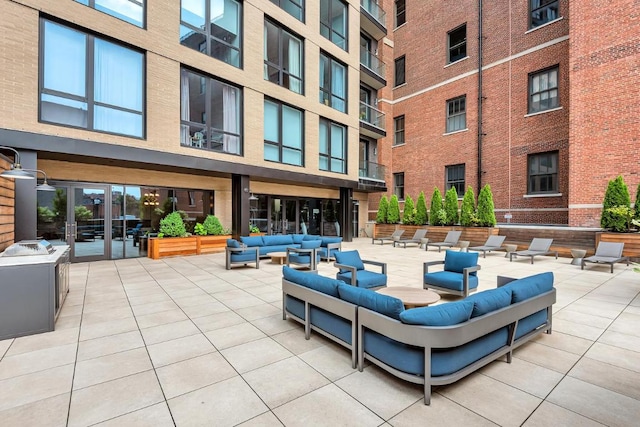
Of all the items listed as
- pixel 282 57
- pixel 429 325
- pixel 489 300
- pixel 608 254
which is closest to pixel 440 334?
pixel 429 325

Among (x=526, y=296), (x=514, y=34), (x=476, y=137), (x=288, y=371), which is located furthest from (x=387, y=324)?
(x=514, y=34)

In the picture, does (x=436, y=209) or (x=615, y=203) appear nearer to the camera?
(x=615, y=203)

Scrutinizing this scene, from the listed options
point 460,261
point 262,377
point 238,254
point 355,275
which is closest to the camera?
point 262,377

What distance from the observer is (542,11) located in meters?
13.5

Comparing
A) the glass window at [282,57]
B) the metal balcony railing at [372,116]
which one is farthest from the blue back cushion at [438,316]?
the metal balcony railing at [372,116]

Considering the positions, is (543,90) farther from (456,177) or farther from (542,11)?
(456,177)

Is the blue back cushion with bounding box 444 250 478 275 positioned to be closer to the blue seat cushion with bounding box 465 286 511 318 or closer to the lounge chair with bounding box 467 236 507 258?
the blue seat cushion with bounding box 465 286 511 318

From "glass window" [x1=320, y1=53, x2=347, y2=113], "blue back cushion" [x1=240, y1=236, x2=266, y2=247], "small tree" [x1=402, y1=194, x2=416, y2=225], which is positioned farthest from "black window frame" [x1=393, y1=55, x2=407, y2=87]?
"blue back cushion" [x1=240, y1=236, x2=266, y2=247]

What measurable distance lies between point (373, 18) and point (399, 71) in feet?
13.0

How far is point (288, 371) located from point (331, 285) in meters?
0.96

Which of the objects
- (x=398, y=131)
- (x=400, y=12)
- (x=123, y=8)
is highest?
(x=400, y=12)

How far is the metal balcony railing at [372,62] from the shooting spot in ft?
57.5

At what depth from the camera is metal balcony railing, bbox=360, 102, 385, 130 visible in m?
17.5

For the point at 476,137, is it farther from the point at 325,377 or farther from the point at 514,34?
the point at 325,377
